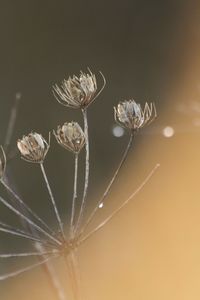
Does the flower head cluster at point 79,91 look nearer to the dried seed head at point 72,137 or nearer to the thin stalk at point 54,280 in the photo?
the dried seed head at point 72,137

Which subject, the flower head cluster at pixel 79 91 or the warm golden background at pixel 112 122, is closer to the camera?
the flower head cluster at pixel 79 91

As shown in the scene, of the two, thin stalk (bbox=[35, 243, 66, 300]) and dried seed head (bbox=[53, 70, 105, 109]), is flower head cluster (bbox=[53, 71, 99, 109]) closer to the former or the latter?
dried seed head (bbox=[53, 70, 105, 109])

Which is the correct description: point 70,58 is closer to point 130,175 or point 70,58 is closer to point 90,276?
point 130,175

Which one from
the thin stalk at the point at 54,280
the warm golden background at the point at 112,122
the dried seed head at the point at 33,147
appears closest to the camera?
the dried seed head at the point at 33,147

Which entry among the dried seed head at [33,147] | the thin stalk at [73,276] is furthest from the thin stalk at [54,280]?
the dried seed head at [33,147]

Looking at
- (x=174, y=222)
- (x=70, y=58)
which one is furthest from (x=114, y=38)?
(x=174, y=222)

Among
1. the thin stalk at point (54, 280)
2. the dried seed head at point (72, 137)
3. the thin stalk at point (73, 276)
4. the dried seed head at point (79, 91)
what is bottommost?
the thin stalk at point (73, 276)

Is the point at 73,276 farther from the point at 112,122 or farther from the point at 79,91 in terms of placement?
the point at 112,122

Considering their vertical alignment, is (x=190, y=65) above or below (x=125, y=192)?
above
